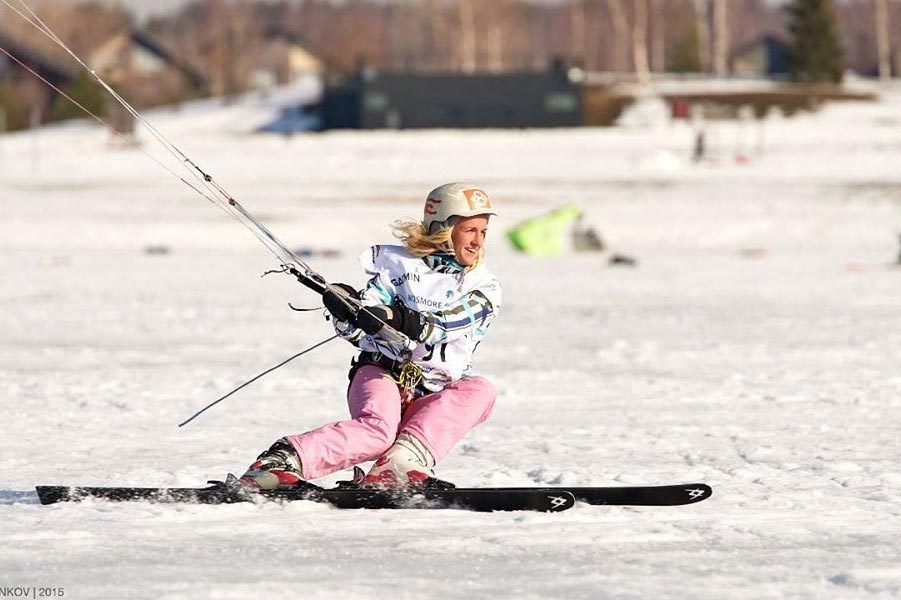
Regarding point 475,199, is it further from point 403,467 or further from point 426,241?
point 403,467

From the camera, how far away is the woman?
5.81 metres

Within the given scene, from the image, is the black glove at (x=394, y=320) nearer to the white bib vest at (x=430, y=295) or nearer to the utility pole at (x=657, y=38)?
the white bib vest at (x=430, y=295)

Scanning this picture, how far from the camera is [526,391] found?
33.1 feet

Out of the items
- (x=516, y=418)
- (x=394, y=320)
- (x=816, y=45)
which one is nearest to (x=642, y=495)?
(x=394, y=320)

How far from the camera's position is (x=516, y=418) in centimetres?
894

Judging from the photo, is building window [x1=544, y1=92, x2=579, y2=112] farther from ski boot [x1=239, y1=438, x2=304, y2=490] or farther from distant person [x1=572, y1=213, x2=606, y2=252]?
ski boot [x1=239, y1=438, x2=304, y2=490]

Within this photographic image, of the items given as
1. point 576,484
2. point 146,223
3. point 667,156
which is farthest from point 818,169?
point 576,484

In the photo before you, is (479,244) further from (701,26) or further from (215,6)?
(215,6)

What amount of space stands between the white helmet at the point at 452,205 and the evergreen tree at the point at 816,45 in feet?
226

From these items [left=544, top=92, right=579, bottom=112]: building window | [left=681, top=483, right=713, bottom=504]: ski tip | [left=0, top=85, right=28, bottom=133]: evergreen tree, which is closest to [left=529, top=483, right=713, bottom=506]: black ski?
[left=681, top=483, right=713, bottom=504]: ski tip

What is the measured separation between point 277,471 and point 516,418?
11.3 ft

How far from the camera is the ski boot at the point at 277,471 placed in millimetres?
5621

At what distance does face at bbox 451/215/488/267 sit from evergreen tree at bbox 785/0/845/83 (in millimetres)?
68768

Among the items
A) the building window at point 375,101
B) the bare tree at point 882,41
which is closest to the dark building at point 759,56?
the bare tree at point 882,41
